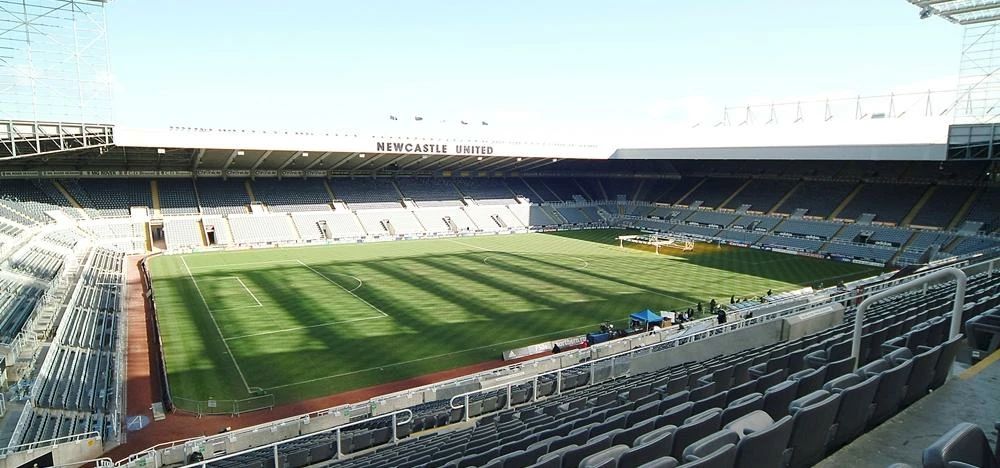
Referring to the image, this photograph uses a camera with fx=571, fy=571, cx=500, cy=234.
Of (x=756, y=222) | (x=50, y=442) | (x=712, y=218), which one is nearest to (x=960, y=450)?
(x=50, y=442)

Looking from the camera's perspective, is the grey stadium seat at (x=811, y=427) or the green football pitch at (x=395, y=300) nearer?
the grey stadium seat at (x=811, y=427)

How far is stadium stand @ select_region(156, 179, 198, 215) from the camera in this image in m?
48.8

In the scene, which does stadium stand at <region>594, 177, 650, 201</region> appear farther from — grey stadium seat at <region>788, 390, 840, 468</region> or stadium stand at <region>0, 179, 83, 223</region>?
grey stadium seat at <region>788, 390, 840, 468</region>

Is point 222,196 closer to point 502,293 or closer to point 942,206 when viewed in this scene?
point 502,293

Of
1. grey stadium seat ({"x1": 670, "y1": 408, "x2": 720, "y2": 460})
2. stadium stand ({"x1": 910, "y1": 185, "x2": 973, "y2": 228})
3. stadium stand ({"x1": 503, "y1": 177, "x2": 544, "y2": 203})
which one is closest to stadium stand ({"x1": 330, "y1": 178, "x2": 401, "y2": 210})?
stadium stand ({"x1": 503, "y1": 177, "x2": 544, "y2": 203})

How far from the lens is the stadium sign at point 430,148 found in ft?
160

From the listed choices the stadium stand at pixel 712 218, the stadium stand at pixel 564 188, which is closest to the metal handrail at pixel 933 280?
the stadium stand at pixel 712 218

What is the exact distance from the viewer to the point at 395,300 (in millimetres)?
29297

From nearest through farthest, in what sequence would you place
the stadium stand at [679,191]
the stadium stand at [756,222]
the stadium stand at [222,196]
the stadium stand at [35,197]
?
the stadium stand at [35,197], the stadium stand at [222,196], the stadium stand at [756,222], the stadium stand at [679,191]

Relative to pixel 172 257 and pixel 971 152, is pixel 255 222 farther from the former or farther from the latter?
pixel 971 152

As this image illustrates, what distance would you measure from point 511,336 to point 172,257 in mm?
31560

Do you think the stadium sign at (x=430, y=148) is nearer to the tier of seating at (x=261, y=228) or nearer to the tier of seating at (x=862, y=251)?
the tier of seating at (x=261, y=228)

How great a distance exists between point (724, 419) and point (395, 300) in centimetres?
2556

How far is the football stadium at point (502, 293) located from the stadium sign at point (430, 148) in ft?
0.61
